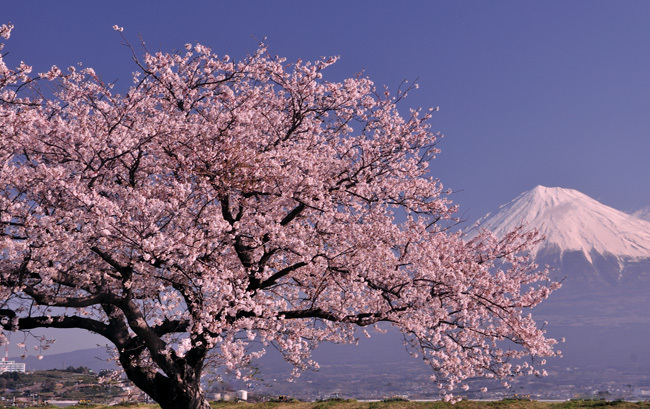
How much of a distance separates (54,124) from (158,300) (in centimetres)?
568

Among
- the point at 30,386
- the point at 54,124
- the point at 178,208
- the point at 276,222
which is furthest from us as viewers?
the point at 30,386

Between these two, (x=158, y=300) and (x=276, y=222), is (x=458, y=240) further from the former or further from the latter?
(x=158, y=300)

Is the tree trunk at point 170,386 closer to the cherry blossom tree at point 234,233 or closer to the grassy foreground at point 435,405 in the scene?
the cherry blossom tree at point 234,233

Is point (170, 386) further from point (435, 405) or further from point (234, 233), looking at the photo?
point (435, 405)

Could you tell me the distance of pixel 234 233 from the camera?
14141 millimetres

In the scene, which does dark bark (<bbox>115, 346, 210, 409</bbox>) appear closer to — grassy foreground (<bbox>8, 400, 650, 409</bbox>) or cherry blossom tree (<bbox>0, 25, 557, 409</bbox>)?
cherry blossom tree (<bbox>0, 25, 557, 409</bbox>)

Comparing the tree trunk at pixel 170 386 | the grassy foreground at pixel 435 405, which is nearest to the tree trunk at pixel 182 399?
the tree trunk at pixel 170 386

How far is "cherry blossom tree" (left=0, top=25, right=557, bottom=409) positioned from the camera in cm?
1308

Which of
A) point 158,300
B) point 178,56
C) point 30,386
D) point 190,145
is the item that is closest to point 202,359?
point 158,300

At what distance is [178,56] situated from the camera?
16.5 meters

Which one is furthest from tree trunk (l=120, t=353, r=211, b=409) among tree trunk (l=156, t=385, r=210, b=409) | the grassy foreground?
the grassy foreground

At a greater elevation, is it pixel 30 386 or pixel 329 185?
pixel 329 185

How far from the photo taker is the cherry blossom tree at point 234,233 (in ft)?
42.9

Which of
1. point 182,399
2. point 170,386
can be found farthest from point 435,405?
point 170,386
